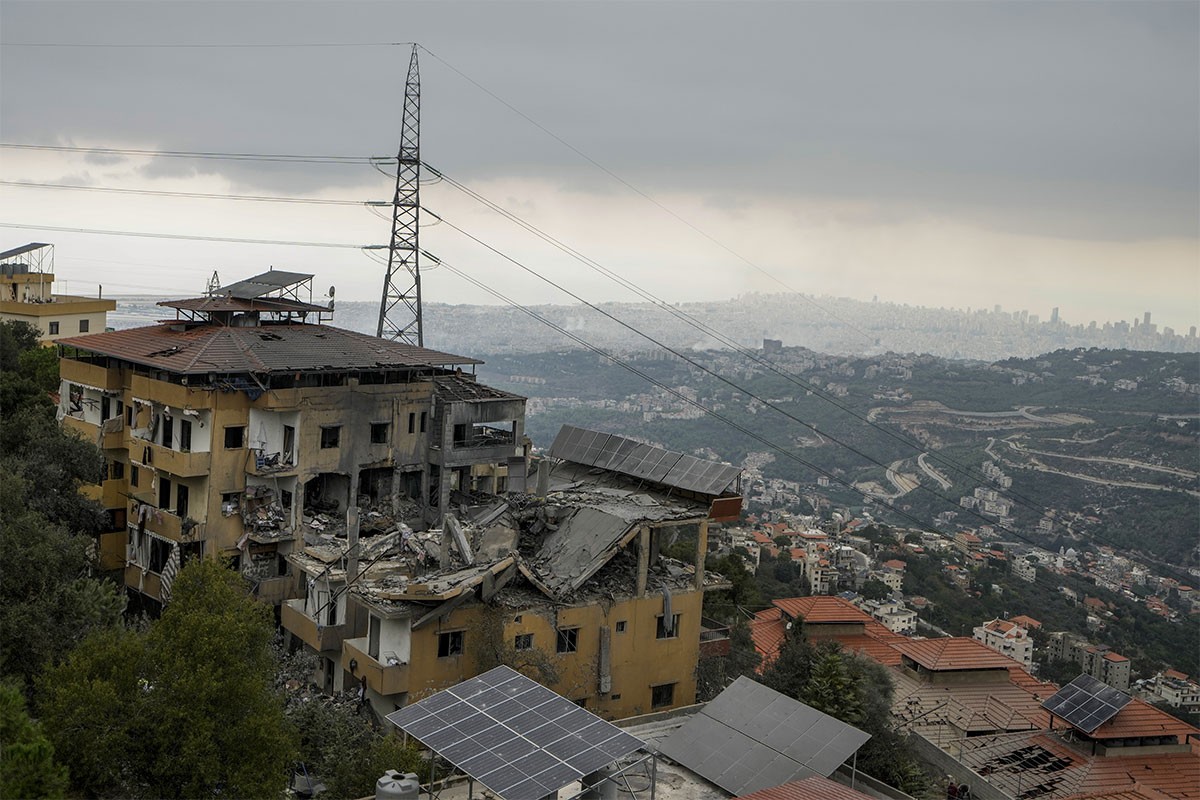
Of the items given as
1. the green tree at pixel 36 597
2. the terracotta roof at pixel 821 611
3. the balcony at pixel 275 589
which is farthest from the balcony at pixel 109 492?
the terracotta roof at pixel 821 611

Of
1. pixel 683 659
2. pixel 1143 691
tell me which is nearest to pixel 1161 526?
pixel 1143 691

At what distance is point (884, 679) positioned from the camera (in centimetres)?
3200

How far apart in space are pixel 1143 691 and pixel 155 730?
205 feet

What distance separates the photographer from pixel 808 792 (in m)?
16.7

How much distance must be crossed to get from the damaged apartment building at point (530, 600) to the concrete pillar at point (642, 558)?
4cm

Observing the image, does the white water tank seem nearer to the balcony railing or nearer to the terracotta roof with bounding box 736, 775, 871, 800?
the terracotta roof with bounding box 736, 775, 871, 800

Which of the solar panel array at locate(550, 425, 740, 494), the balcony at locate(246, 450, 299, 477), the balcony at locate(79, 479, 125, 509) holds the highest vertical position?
the solar panel array at locate(550, 425, 740, 494)

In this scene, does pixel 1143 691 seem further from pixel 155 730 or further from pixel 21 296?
pixel 21 296

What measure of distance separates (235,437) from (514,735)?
56.1 ft

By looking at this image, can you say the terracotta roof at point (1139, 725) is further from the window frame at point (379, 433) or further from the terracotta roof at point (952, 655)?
the window frame at point (379, 433)

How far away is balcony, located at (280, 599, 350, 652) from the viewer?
2620 cm

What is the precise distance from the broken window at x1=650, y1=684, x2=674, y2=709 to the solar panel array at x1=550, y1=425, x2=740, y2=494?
580cm

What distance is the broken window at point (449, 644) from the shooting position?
25047 mm

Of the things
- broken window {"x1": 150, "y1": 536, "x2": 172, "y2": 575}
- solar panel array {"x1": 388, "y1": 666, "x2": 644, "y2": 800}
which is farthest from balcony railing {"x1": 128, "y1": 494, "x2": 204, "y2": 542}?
solar panel array {"x1": 388, "y1": 666, "x2": 644, "y2": 800}
